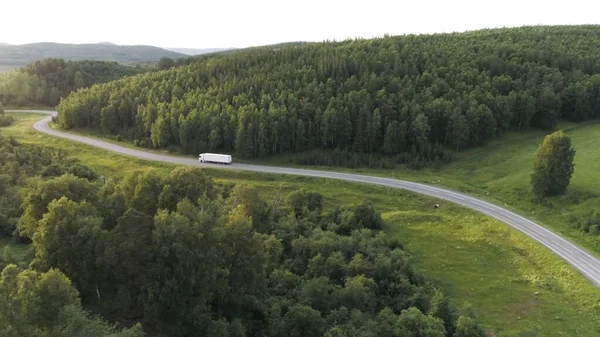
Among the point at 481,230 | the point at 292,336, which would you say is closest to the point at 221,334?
the point at 292,336

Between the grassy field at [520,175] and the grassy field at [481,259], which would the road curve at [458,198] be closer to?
the grassy field at [481,259]

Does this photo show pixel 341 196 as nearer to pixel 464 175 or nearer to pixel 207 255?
pixel 464 175

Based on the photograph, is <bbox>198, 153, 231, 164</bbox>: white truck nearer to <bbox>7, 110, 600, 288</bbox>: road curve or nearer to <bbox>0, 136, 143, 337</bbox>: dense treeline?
<bbox>7, 110, 600, 288</bbox>: road curve

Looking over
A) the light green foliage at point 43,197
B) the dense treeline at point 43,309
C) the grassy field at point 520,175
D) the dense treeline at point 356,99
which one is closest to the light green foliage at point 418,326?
the dense treeline at point 43,309

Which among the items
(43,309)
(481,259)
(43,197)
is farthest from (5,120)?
(481,259)

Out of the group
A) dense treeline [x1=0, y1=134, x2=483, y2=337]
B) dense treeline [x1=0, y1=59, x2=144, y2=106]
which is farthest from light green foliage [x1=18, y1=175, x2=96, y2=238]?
dense treeline [x1=0, y1=59, x2=144, y2=106]
